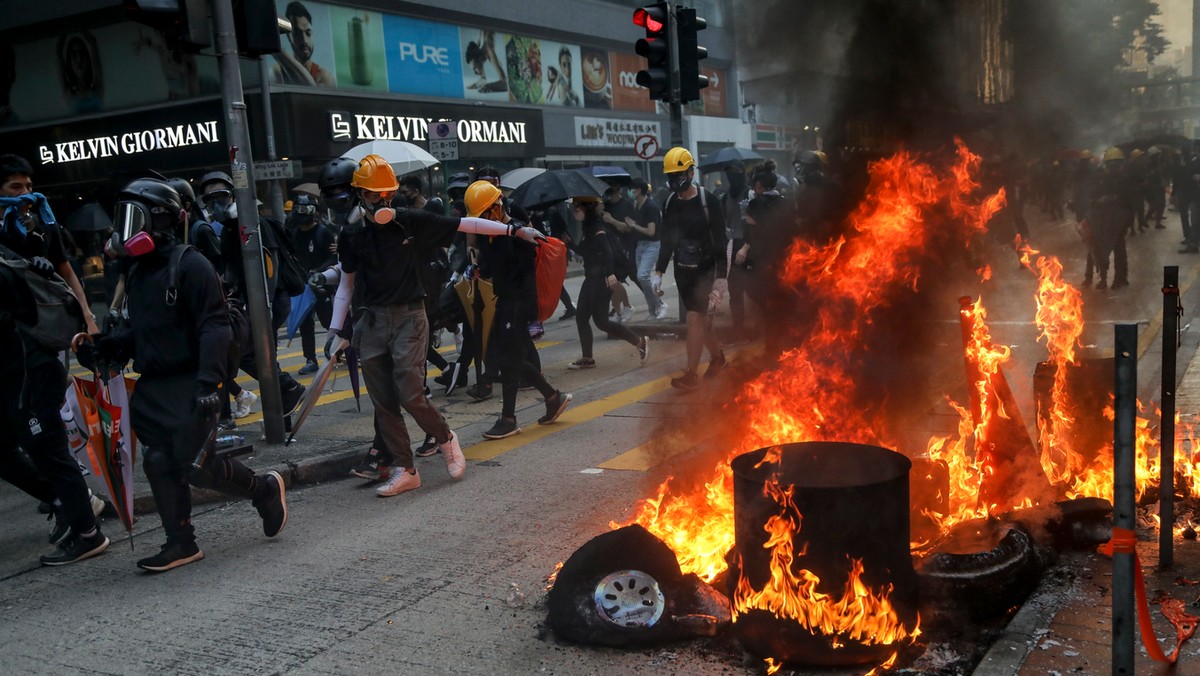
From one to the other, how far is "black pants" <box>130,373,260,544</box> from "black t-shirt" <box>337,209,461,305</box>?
4.47 feet

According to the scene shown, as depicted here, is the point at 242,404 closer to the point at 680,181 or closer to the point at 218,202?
the point at 218,202

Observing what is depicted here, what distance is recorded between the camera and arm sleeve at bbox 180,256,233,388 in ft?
15.7

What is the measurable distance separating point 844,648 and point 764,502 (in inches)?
22.0

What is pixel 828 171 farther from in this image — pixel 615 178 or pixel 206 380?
pixel 615 178

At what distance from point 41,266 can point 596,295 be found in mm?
5278

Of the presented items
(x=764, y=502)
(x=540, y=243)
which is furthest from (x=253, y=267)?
(x=764, y=502)

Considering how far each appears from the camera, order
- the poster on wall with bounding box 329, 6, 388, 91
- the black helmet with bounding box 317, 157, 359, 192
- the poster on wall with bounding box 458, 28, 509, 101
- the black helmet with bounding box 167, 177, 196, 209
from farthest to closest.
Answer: the poster on wall with bounding box 458, 28, 509, 101
the poster on wall with bounding box 329, 6, 388, 91
the black helmet with bounding box 167, 177, 196, 209
the black helmet with bounding box 317, 157, 359, 192

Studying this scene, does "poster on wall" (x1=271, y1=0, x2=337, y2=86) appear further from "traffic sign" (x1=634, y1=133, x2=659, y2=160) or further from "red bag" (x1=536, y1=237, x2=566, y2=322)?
"red bag" (x1=536, y1=237, x2=566, y2=322)

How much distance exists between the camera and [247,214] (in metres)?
6.98

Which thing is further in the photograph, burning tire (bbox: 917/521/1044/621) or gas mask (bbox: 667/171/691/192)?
gas mask (bbox: 667/171/691/192)

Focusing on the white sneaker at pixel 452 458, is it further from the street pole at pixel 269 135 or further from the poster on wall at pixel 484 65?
the poster on wall at pixel 484 65

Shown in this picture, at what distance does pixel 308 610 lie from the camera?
4.30 metres

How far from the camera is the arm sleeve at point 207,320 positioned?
4.78m

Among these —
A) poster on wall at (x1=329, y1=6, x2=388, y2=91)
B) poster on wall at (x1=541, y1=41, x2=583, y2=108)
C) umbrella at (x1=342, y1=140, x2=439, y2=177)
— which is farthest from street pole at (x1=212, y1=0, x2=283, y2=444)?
poster on wall at (x1=541, y1=41, x2=583, y2=108)
